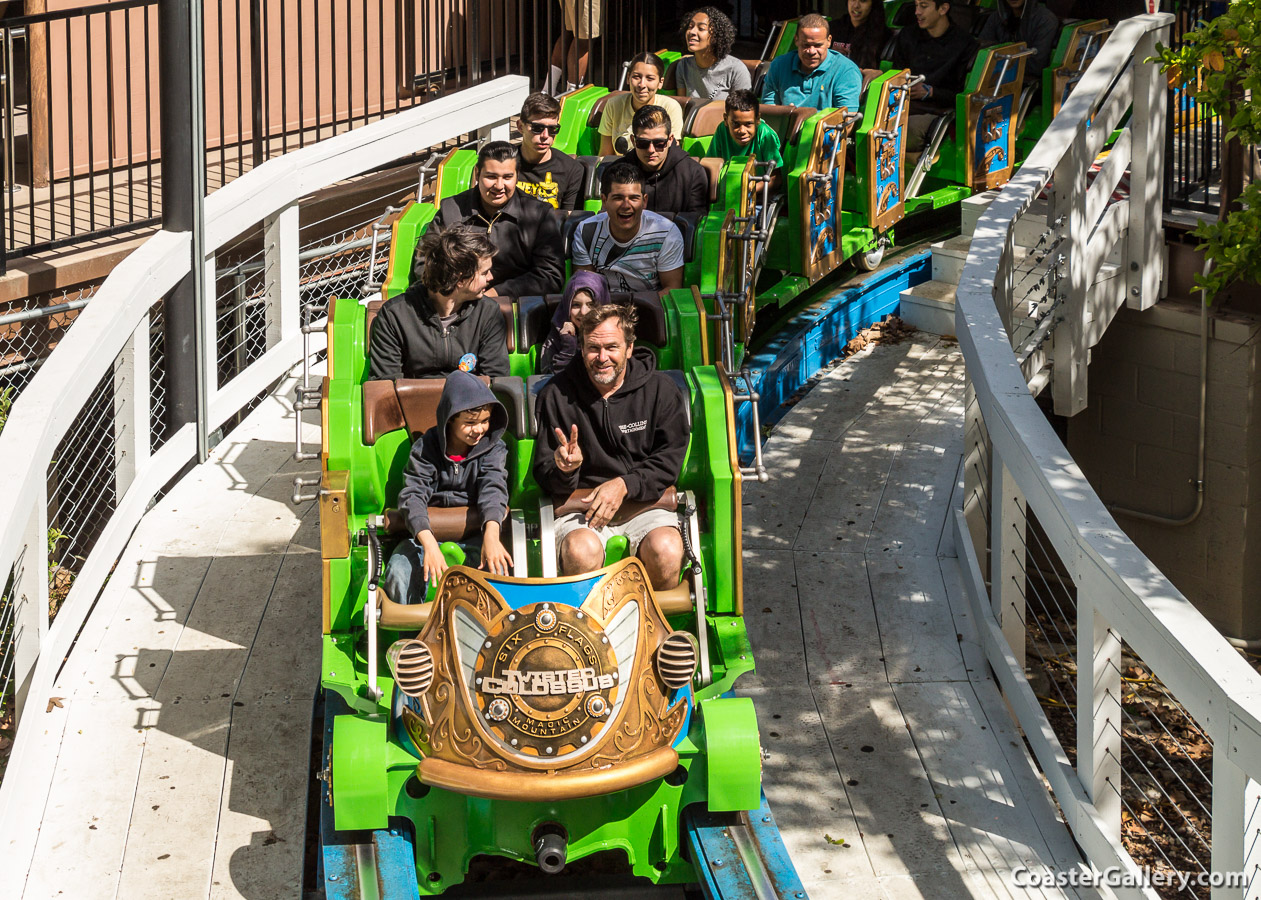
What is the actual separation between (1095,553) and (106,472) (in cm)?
559

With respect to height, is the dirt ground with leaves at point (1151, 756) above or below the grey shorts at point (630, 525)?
below

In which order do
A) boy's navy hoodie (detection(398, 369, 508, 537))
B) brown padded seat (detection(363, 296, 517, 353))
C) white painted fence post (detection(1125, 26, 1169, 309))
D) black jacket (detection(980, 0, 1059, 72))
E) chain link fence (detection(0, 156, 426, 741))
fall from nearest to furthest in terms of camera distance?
boy's navy hoodie (detection(398, 369, 508, 537)), brown padded seat (detection(363, 296, 517, 353)), chain link fence (detection(0, 156, 426, 741)), white painted fence post (detection(1125, 26, 1169, 309)), black jacket (detection(980, 0, 1059, 72))

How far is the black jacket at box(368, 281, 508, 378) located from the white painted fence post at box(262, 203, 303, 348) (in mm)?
2049

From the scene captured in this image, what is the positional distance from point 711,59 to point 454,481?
5.18 m

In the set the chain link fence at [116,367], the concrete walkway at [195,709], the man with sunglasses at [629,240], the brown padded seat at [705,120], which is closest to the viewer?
the concrete walkway at [195,709]

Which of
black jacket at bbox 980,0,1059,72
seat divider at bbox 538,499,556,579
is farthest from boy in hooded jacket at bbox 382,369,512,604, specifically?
black jacket at bbox 980,0,1059,72

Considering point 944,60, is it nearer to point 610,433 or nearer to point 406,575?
point 610,433

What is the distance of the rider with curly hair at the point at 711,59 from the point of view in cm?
927

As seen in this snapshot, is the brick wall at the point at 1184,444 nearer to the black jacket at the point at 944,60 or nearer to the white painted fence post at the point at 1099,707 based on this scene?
the black jacket at the point at 944,60

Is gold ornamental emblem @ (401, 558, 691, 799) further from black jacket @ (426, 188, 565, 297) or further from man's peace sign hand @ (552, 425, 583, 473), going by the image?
black jacket @ (426, 188, 565, 297)

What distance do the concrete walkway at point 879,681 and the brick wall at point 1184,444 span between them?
1.02 meters

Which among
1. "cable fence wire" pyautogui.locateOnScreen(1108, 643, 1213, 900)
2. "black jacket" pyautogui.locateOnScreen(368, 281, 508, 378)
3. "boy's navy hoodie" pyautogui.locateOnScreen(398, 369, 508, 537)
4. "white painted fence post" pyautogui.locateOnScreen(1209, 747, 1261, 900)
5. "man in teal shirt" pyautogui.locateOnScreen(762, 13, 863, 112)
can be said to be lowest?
"cable fence wire" pyautogui.locateOnScreen(1108, 643, 1213, 900)

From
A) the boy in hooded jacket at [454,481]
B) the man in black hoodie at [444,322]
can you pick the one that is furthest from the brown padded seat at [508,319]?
the boy in hooded jacket at [454,481]

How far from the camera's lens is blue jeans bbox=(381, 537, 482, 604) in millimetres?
4605
